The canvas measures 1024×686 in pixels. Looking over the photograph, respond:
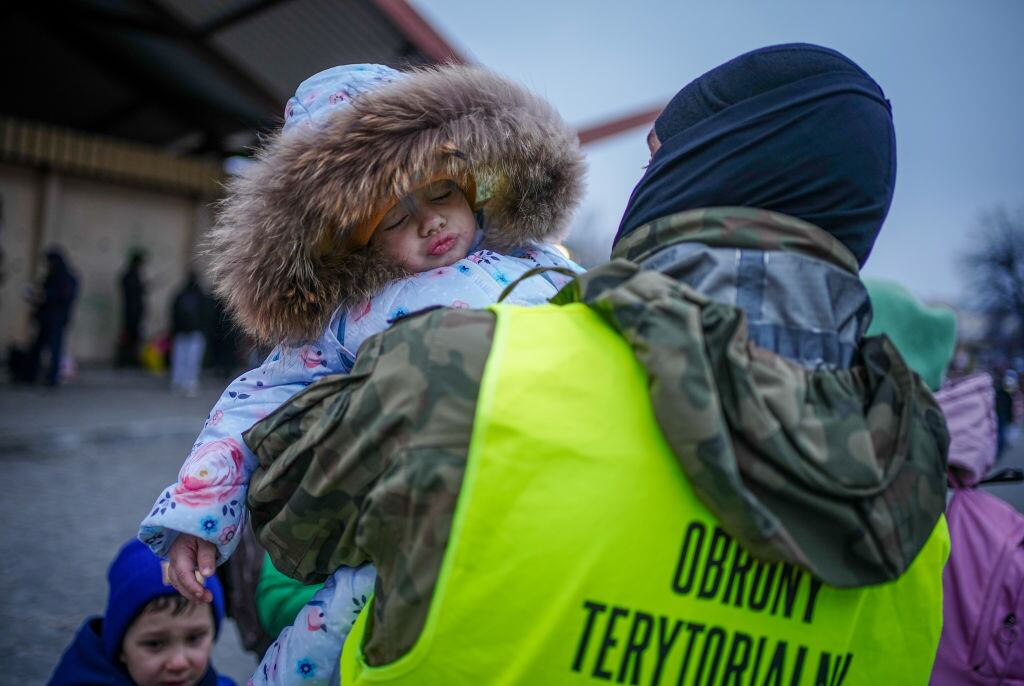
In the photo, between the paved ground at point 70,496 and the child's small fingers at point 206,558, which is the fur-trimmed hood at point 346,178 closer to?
the child's small fingers at point 206,558

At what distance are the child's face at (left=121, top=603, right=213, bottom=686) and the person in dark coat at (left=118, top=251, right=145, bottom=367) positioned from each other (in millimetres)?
11049

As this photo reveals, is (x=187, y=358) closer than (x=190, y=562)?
No

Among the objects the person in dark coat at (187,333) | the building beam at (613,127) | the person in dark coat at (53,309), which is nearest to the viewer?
the building beam at (613,127)

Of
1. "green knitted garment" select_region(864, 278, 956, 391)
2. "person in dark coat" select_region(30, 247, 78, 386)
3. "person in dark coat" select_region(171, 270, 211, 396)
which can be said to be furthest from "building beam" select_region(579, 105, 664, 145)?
"green knitted garment" select_region(864, 278, 956, 391)

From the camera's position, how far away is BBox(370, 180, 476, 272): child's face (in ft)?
4.91

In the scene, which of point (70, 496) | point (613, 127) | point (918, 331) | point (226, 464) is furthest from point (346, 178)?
point (613, 127)

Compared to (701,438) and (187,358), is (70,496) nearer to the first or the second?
(187,358)

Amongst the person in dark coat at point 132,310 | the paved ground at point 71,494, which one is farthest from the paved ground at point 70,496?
the person in dark coat at point 132,310

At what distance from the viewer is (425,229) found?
4.95 ft

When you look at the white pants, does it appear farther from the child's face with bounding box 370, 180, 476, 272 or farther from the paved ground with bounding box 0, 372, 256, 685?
the child's face with bounding box 370, 180, 476, 272

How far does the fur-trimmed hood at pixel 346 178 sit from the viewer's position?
132 cm

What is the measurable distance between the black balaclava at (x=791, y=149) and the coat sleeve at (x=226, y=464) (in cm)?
63

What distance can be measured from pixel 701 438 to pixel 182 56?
1214 centimetres

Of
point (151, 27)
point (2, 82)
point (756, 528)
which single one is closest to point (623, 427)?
point (756, 528)
